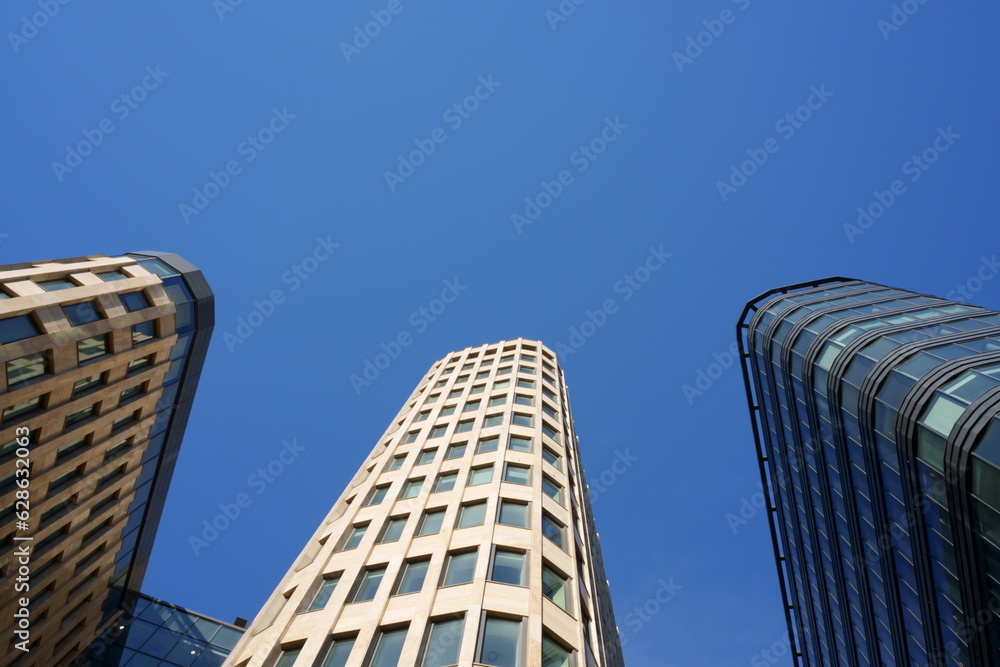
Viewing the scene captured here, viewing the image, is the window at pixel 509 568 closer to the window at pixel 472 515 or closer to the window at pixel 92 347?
the window at pixel 472 515

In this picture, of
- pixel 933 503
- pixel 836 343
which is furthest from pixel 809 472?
pixel 933 503

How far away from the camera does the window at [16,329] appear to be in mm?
21453

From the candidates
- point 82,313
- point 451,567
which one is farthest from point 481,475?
point 82,313

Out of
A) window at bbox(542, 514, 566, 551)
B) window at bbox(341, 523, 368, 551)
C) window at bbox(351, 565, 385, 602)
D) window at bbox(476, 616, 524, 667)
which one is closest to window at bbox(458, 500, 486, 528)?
window at bbox(542, 514, 566, 551)

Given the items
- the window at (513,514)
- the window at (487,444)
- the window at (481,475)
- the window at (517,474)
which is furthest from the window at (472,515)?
the window at (487,444)

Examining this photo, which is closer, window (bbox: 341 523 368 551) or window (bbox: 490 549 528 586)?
window (bbox: 490 549 528 586)

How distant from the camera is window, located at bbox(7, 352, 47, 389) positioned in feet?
72.9

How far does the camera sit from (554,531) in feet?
88.1

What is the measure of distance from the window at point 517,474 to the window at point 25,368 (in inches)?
815

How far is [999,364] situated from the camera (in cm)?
2472

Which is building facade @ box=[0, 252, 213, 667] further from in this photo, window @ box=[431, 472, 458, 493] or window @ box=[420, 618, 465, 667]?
window @ box=[420, 618, 465, 667]

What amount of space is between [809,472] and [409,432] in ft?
88.9

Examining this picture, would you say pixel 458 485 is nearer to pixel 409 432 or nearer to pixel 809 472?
pixel 409 432

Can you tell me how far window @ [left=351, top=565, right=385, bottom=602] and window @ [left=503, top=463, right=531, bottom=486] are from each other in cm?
837
